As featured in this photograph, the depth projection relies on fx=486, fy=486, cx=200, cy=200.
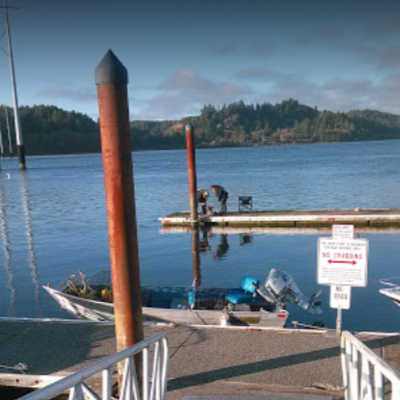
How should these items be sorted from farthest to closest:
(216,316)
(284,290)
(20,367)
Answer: (284,290)
(216,316)
(20,367)

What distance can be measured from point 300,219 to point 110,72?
2188 cm

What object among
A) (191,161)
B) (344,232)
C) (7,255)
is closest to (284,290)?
(344,232)

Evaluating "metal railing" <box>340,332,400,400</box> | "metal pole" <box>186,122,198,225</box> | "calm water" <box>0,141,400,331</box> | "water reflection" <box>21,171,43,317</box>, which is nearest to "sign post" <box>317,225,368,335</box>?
"metal railing" <box>340,332,400,400</box>

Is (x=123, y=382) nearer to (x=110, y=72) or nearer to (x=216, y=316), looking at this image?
(x=110, y=72)

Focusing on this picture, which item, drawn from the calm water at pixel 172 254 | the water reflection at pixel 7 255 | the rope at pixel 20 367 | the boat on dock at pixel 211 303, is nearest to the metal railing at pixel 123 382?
the rope at pixel 20 367

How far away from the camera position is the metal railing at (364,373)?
3884mm

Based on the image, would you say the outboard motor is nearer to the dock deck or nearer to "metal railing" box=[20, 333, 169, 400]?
the dock deck

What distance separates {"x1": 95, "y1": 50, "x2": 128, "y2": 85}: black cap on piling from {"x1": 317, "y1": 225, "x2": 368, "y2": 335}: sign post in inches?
165

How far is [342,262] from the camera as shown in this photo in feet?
26.1

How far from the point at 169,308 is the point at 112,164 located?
A: 681 cm

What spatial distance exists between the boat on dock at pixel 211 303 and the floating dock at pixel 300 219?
14453 millimetres

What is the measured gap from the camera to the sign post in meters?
7.80

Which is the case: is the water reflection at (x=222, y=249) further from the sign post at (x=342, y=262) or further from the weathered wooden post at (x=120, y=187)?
the weathered wooden post at (x=120, y=187)

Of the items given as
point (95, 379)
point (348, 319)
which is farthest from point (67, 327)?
point (348, 319)
